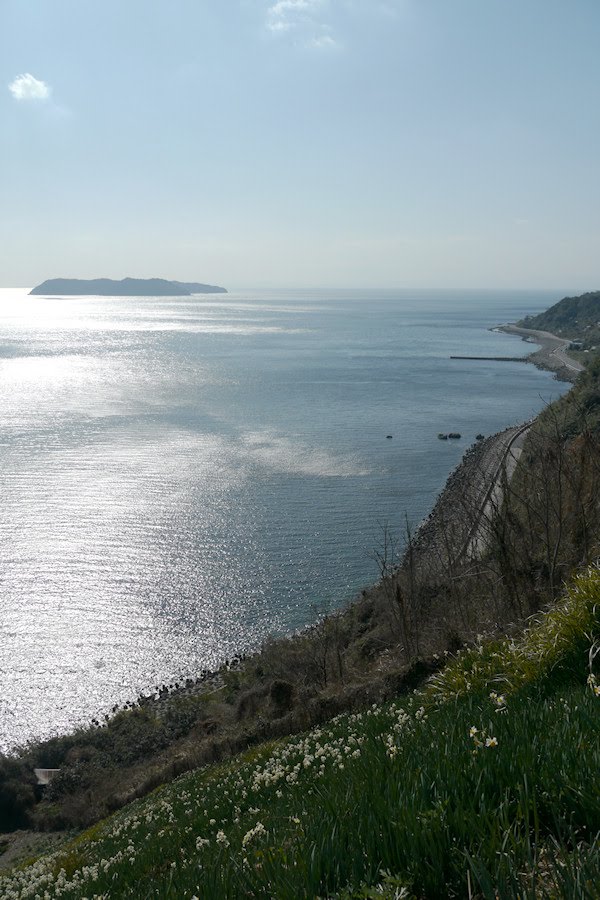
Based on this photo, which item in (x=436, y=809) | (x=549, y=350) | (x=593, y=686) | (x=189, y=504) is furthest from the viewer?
(x=549, y=350)

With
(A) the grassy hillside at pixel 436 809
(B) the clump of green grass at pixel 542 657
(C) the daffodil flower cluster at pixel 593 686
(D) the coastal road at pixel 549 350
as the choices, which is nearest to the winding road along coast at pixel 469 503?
(D) the coastal road at pixel 549 350

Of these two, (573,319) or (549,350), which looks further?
(573,319)

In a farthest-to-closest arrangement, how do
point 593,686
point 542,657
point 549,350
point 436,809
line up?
point 549,350
point 542,657
point 593,686
point 436,809

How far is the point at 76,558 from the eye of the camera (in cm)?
4078

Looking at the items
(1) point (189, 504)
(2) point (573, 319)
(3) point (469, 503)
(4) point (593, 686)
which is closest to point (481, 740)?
(4) point (593, 686)

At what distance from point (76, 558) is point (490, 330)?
516 feet

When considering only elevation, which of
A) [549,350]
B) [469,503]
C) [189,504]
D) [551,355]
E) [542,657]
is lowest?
[189,504]

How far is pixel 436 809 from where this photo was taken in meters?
3.55

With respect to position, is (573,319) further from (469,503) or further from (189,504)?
(469,503)

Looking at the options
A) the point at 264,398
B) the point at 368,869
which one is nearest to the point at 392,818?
the point at 368,869

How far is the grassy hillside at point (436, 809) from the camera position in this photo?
10.5ft

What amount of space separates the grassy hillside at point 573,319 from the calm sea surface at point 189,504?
67311 mm

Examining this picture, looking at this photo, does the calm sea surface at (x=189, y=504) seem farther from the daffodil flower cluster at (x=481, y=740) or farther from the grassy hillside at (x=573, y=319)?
the grassy hillside at (x=573, y=319)

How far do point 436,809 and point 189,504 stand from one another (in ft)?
148
